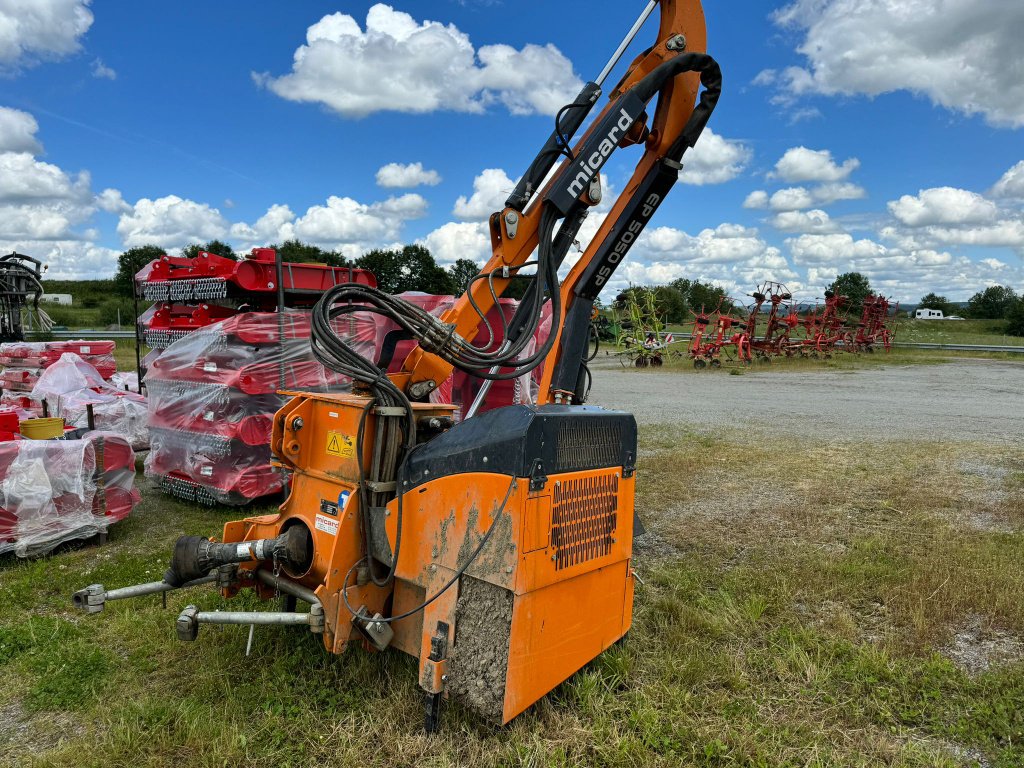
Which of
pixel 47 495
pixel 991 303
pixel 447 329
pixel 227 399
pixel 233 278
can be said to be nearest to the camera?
pixel 447 329

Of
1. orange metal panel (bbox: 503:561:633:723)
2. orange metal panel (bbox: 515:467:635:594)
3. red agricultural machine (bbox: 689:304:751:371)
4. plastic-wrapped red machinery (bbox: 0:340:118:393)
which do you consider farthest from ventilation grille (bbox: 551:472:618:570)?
red agricultural machine (bbox: 689:304:751:371)

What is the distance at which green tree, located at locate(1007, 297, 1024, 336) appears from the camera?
5078 centimetres

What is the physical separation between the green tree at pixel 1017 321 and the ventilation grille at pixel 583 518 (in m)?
60.0

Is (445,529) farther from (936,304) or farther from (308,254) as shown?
(936,304)

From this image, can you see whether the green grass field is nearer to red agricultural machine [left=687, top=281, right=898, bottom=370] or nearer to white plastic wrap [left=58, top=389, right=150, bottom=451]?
white plastic wrap [left=58, top=389, right=150, bottom=451]

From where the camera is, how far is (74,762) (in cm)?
269

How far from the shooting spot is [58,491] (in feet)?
16.7

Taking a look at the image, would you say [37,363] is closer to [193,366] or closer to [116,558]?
[193,366]

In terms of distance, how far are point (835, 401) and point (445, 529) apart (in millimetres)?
13667

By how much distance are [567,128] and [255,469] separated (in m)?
4.06

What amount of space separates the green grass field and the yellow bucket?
4.89 ft

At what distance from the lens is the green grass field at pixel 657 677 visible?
9.14ft

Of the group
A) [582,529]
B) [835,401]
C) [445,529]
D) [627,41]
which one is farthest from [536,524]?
[835,401]

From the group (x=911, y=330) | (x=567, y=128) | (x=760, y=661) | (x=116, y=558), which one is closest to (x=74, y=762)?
(x=116, y=558)
